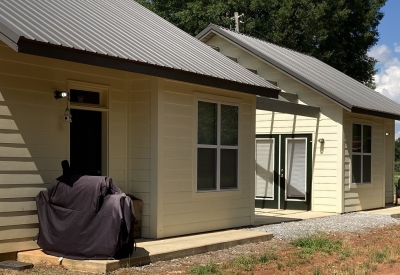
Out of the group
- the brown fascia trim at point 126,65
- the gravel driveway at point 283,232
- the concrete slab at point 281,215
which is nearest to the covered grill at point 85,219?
the gravel driveway at point 283,232

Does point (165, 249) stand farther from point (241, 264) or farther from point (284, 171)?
point (284, 171)

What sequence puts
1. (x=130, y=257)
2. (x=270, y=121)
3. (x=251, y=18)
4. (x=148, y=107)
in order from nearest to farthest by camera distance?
(x=130, y=257) → (x=148, y=107) → (x=270, y=121) → (x=251, y=18)

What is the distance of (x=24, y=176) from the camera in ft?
27.5

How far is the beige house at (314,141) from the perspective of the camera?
15555 mm

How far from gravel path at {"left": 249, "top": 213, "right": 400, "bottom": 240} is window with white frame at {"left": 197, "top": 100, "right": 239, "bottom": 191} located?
1.25 meters

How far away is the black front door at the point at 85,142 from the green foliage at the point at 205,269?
2.71m

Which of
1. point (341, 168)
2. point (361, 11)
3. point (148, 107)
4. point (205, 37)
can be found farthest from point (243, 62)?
point (361, 11)

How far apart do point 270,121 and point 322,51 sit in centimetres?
1645

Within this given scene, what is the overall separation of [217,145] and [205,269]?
3.83 m

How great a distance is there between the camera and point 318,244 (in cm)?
1005

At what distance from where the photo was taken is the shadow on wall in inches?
320

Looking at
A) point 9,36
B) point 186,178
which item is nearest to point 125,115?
point 186,178

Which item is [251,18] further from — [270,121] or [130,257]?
[130,257]

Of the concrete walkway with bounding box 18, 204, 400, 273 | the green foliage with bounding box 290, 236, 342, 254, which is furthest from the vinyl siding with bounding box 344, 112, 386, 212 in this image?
the green foliage with bounding box 290, 236, 342, 254
